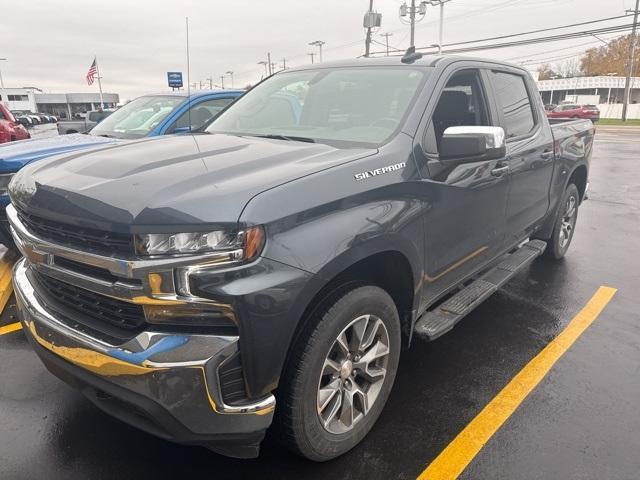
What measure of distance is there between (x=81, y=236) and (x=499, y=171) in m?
2.66

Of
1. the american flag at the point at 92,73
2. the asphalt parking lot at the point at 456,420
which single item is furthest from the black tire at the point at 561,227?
the american flag at the point at 92,73

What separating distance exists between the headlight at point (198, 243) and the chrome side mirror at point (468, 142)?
1.40 metres

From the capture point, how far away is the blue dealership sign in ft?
23.3

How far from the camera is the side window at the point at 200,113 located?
19.9 feet

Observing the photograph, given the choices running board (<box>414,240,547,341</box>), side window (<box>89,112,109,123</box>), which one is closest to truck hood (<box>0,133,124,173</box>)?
side window (<box>89,112,109,123</box>)

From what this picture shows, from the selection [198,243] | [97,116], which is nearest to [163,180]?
[198,243]

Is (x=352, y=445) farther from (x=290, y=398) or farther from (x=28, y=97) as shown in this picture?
(x=28, y=97)

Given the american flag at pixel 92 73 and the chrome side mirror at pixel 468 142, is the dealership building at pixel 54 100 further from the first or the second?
the chrome side mirror at pixel 468 142

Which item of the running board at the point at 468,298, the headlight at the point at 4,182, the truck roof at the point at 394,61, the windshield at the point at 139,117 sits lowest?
the running board at the point at 468,298

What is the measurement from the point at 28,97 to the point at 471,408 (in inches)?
4360

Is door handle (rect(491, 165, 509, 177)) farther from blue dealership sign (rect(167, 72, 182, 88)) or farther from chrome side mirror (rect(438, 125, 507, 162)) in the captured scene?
blue dealership sign (rect(167, 72, 182, 88))

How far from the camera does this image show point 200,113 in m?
6.41

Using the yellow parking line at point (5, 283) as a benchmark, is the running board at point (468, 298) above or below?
above

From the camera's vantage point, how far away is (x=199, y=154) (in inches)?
102
